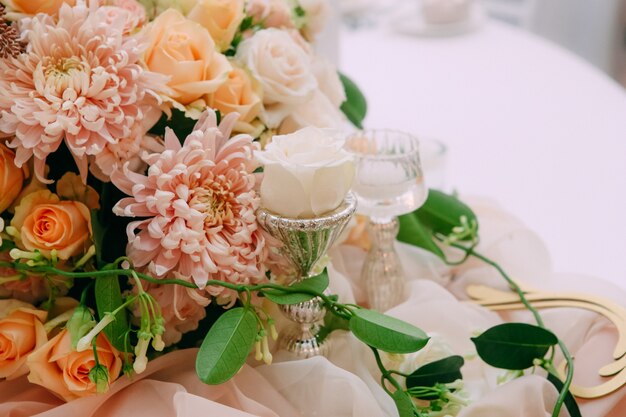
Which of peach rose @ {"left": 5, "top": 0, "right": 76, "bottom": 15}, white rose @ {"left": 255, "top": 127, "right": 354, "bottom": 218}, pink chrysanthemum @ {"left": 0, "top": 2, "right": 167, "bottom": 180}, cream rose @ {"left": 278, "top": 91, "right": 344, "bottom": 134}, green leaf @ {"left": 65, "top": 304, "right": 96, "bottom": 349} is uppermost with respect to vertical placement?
peach rose @ {"left": 5, "top": 0, "right": 76, "bottom": 15}

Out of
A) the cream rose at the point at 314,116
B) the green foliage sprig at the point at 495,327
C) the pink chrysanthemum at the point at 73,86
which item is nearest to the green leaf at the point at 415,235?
the green foliage sprig at the point at 495,327

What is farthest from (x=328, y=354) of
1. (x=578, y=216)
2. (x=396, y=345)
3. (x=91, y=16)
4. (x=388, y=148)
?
(x=578, y=216)

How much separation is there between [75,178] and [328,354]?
0.30m

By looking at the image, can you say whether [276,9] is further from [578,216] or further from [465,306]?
[578,216]

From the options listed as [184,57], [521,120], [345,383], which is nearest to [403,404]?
[345,383]

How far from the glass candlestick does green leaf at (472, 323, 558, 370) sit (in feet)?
0.55

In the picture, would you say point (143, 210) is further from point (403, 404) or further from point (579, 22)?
point (579, 22)

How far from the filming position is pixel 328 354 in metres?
0.80

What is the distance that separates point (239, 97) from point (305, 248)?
0.19 m

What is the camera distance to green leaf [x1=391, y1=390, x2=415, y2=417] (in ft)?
2.33

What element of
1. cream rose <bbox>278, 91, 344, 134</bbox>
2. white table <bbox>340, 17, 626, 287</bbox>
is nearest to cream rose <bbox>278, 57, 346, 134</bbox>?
cream rose <bbox>278, 91, 344, 134</bbox>

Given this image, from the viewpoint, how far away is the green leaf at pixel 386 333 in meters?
0.69

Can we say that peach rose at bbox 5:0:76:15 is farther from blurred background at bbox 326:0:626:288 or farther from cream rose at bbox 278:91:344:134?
blurred background at bbox 326:0:626:288

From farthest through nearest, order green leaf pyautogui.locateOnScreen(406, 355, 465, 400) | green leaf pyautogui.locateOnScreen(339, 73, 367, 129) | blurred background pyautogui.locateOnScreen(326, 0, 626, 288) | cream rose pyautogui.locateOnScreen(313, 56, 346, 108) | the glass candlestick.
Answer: blurred background pyautogui.locateOnScreen(326, 0, 626, 288) < green leaf pyautogui.locateOnScreen(339, 73, 367, 129) < cream rose pyautogui.locateOnScreen(313, 56, 346, 108) < the glass candlestick < green leaf pyautogui.locateOnScreen(406, 355, 465, 400)
